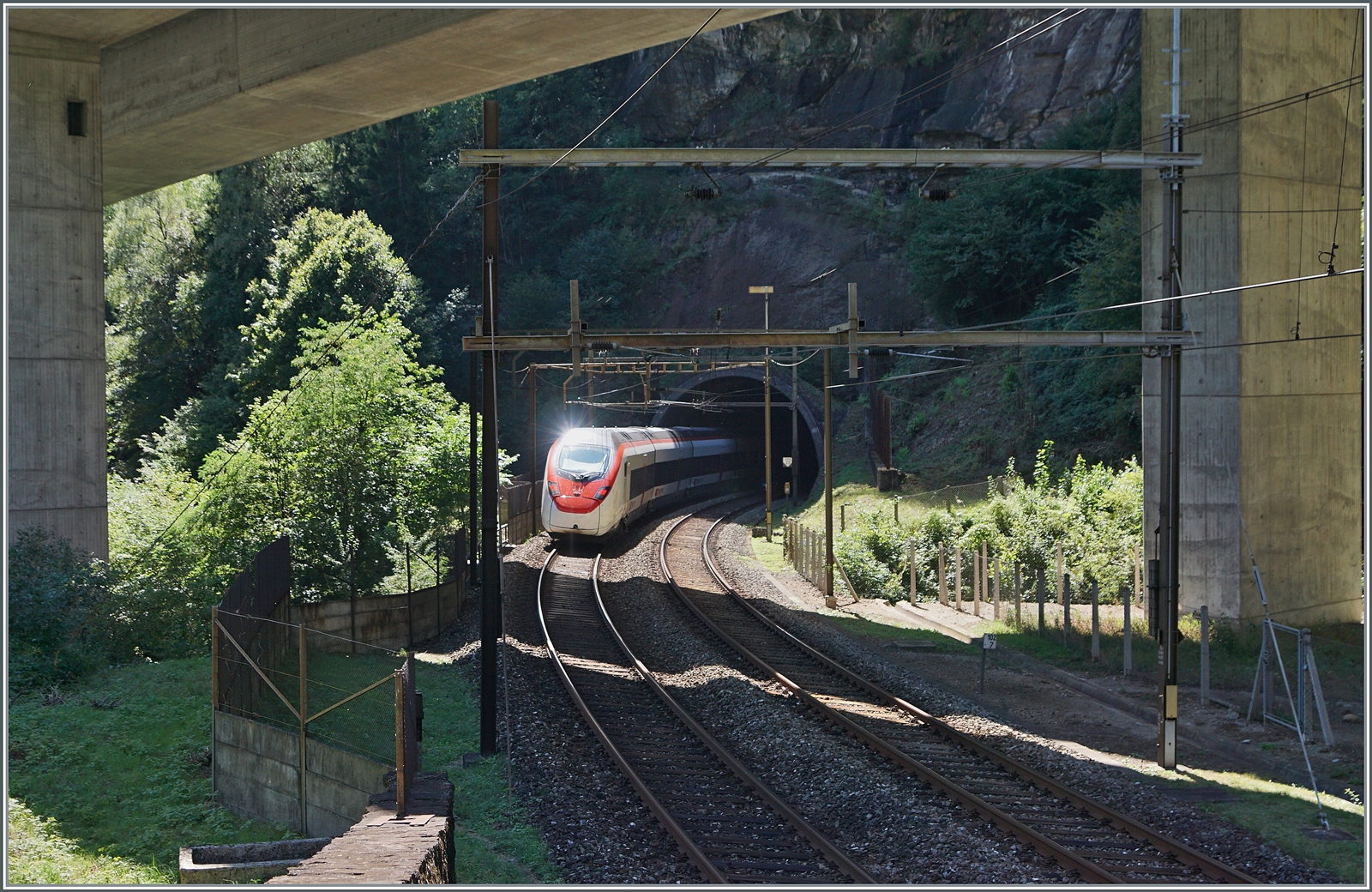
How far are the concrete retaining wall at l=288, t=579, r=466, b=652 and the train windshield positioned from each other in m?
7.57

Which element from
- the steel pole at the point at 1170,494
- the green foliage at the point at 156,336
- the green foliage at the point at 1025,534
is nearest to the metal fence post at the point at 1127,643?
the steel pole at the point at 1170,494

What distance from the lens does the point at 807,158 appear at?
45.1 ft

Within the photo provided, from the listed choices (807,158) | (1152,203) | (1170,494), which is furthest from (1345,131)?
(807,158)

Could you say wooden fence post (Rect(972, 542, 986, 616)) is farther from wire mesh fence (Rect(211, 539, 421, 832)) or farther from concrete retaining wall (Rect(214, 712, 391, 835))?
concrete retaining wall (Rect(214, 712, 391, 835))

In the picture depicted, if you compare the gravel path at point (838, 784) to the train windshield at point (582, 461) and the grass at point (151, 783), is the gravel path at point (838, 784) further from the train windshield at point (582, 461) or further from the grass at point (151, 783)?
the train windshield at point (582, 461)

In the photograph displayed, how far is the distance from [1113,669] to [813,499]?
2465 cm

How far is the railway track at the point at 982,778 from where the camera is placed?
9.25m

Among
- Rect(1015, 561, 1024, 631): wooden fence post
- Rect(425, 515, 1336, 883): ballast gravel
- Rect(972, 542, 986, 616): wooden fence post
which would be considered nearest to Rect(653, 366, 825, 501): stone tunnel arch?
Rect(972, 542, 986, 616): wooden fence post

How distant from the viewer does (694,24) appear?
41.9 ft

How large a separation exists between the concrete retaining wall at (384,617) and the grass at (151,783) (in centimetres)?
289

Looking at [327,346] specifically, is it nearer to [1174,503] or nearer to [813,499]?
[1174,503]

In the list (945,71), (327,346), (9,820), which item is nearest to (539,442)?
(945,71)

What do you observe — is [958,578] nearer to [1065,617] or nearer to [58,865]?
[1065,617]

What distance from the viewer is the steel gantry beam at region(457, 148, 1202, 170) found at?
13.2 meters
